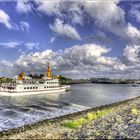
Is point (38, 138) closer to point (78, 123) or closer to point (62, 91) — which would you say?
point (78, 123)

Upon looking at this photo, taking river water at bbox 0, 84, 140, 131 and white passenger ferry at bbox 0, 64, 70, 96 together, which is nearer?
river water at bbox 0, 84, 140, 131

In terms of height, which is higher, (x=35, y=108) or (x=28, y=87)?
(x=28, y=87)

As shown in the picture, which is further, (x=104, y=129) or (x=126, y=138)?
(x=104, y=129)

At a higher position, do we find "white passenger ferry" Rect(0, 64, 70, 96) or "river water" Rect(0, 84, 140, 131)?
"white passenger ferry" Rect(0, 64, 70, 96)

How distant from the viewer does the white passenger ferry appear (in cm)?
10612

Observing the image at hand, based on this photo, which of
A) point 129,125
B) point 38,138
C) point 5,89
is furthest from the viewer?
point 5,89

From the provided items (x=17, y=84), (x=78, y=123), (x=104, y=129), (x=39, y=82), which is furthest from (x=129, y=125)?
(x=39, y=82)

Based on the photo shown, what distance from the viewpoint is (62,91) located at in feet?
429

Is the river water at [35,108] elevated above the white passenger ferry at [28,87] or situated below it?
below

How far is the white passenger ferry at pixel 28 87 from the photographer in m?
106

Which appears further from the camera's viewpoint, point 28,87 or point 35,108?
point 28,87

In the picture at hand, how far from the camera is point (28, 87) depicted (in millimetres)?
112500

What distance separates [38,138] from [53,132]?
266 cm

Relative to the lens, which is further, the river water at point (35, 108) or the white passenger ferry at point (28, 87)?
the white passenger ferry at point (28, 87)
